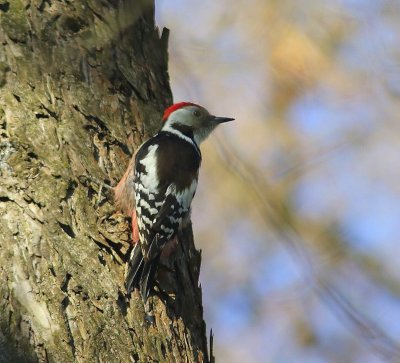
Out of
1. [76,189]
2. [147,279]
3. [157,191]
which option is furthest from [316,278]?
[157,191]

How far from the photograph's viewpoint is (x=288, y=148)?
6.21m

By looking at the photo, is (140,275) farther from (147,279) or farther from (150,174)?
(150,174)

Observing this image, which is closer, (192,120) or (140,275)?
(140,275)

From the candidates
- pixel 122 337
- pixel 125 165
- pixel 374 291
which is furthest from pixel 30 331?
pixel 374 291

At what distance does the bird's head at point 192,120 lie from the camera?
4477 mm

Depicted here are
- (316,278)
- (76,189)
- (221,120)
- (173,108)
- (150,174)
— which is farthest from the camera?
(221,120)

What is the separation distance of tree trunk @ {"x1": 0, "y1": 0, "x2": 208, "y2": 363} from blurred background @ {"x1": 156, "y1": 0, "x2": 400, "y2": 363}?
0.51 m

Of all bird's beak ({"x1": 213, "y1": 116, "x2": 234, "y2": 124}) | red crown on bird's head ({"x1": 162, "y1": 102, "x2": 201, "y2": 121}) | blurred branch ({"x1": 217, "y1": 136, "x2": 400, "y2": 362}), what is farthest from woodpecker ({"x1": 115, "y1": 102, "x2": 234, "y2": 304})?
blurred branch ({"x1": 217, "y1": 136, "x2": 400, "y2": 362})

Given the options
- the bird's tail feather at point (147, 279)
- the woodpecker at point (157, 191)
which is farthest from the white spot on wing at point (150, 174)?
the bird's tail feather at point (147, 279)

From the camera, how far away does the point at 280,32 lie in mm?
5688

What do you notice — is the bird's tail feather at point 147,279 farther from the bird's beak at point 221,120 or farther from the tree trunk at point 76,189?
the bird's beak at point 221,120

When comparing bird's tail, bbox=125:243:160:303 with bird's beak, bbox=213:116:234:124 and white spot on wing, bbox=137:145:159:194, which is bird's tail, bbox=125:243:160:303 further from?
bird's beak, bbox=213:116:234:124

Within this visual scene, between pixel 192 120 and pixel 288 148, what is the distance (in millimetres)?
1633

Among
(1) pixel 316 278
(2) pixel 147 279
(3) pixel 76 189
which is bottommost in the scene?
(1) pixel 316 278
